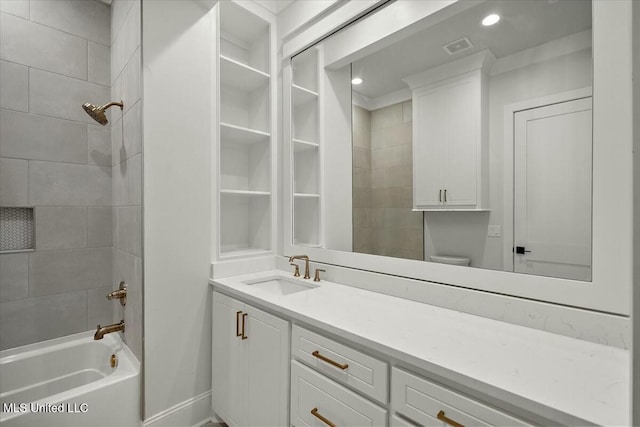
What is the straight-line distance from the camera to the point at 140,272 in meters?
1.62

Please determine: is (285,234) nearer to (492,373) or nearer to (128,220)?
(128,220)

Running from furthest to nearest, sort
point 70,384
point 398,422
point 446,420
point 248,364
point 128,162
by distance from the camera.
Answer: point 70,384 < point 128,162 < point 248,364 < point 398,422 < point 446,420

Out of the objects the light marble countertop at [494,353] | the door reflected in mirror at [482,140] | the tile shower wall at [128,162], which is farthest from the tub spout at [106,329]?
the door reflected in mirror at [482,140]

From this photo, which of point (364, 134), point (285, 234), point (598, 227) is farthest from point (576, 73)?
point (285, 234)

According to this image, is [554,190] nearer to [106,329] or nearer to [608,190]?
[608,190]

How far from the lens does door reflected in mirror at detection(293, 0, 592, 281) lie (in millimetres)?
1068

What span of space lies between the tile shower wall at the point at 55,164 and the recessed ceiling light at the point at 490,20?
251 cm

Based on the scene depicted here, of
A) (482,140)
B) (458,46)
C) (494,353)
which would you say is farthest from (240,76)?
(494,353)

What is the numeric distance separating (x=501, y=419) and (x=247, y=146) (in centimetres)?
223

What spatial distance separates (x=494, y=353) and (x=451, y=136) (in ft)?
2.97

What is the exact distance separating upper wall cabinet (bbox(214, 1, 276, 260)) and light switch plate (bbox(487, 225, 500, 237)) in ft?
4.68

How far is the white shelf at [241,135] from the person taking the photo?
2.02 m

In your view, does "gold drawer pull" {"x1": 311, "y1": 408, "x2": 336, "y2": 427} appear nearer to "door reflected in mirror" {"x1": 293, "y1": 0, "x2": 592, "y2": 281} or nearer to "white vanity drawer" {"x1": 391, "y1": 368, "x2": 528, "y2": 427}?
"white vanity drawer" {"x1": 391, "y1": 368, "x2": 528, "y2": 427}

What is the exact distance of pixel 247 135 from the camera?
7.08ft
